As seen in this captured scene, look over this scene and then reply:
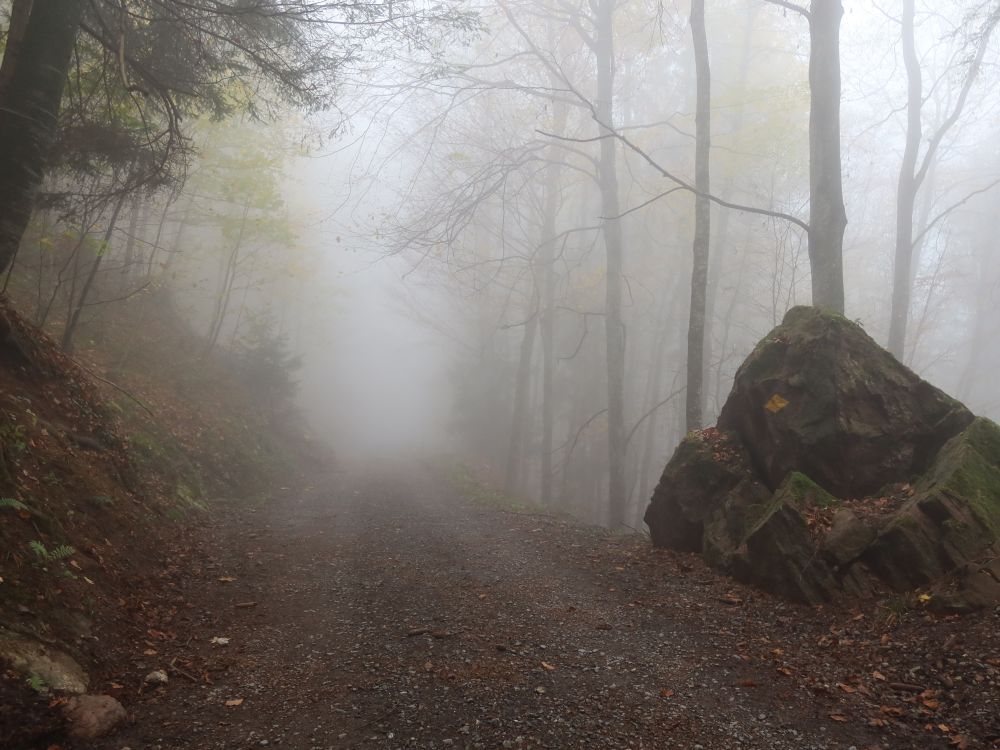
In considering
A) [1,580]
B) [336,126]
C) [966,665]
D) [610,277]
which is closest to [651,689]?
[966,665]

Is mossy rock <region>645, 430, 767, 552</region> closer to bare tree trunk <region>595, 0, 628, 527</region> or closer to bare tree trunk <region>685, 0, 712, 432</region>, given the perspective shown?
bare tree trunk <region>685, 0, 712, 432</region>

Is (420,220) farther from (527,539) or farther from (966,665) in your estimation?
(966,665)

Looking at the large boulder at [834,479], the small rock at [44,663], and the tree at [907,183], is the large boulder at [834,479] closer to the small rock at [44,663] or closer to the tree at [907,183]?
the small rock at [44,663]

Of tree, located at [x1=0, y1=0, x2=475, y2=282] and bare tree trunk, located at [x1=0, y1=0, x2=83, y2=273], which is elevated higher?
tree, located at [x1=0, y1=0, x2=475, y2=282]

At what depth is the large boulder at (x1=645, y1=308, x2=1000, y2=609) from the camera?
4672mm

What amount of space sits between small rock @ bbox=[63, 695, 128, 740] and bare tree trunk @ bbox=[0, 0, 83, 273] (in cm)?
428

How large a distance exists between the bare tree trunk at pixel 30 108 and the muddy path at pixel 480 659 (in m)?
3.65

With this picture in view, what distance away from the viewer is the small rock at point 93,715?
3.06 metres

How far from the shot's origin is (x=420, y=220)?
39.2 feet

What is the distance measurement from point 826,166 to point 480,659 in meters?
7.39

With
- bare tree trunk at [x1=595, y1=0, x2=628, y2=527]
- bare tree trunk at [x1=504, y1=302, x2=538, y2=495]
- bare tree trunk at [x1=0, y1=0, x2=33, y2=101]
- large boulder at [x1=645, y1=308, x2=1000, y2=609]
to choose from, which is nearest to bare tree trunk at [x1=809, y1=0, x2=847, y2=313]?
large boulder at [x1=645, y1=308, x2=1000, y2=609]

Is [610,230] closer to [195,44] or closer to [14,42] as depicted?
[195,44]

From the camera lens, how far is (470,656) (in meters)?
4.30

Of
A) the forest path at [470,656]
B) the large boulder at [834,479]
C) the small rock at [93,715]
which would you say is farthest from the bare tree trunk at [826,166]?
the small rock at [93,715]
